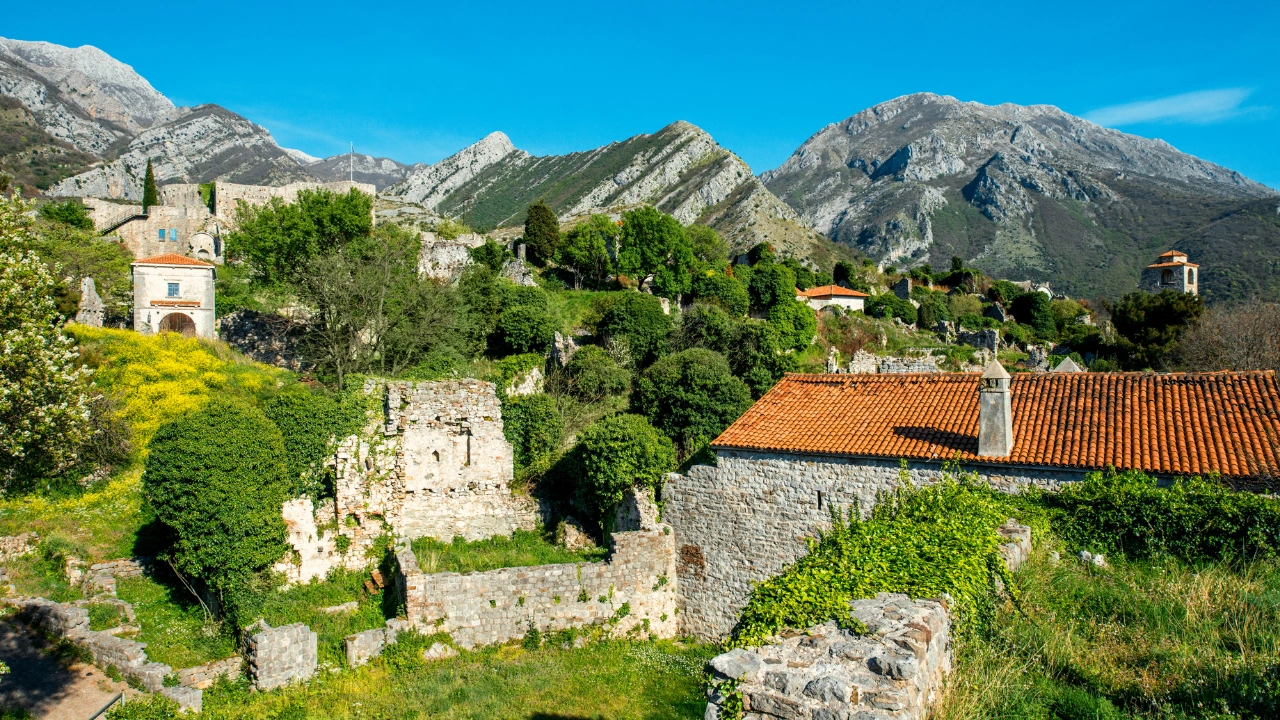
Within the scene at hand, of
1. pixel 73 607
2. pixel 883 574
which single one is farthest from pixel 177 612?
pixel 883 574

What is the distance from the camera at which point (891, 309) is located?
47.6 m

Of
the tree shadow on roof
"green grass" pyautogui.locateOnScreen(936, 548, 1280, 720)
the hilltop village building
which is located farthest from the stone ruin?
the hilltop village building

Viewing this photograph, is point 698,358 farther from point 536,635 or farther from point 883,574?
point 883,574

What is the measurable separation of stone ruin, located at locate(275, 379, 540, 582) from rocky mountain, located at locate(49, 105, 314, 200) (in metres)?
94.6

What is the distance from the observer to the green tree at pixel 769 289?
39781 mm

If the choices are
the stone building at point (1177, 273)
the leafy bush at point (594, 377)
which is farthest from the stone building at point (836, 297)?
the leafy bush at point (594, 377)

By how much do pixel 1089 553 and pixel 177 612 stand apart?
14.4 m

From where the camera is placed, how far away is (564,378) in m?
25.1

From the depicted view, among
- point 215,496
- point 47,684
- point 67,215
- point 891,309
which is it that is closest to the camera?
point 47,684

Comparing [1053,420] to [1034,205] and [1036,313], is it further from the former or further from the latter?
[1034,205]

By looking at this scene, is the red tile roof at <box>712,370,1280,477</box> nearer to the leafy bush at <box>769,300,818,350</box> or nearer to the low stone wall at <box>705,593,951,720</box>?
the low stone wall at <box>705,593,951,720</box>

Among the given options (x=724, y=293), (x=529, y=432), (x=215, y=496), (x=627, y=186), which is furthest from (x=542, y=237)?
(x=627, y=186)

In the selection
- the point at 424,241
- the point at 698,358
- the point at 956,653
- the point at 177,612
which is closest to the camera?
the point at 956,653

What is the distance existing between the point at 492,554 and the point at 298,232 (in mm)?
20020
